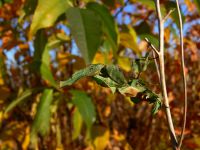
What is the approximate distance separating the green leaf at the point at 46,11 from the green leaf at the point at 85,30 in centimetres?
3

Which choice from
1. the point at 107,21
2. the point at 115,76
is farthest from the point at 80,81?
the point at 115,76

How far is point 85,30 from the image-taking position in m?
1.22

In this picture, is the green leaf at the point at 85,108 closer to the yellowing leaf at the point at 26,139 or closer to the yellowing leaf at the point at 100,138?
the yellowing leaf at the point at 100,138

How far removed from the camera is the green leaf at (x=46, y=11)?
121cm

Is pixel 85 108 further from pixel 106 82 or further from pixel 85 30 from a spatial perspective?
pixel 106 82

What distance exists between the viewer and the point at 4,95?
6.57ft

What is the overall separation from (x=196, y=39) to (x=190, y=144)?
2.97ft

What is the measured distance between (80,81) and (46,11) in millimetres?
839

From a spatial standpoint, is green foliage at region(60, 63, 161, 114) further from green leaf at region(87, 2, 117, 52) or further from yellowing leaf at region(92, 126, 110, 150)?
yellowing leaf at region(92, 126, 110, 150)

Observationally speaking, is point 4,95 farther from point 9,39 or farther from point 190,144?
point 190,144

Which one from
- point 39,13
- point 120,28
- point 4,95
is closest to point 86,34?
point 39,13

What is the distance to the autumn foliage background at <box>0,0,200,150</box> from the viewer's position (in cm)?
141

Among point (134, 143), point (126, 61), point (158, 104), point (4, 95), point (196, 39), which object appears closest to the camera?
point (158, 104)

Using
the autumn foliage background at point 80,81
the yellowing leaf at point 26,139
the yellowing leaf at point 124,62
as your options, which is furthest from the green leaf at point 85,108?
the yellowing leaf at point 26,139
